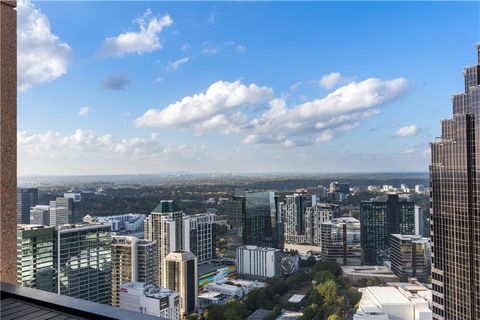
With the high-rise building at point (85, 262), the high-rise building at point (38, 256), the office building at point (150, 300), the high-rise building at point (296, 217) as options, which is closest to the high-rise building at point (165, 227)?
the high-rise building at point (85, 262)

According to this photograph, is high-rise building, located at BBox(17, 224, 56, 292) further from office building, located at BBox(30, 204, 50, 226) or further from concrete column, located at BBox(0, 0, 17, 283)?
concrete column, located at BBox(0, 0, 17, 283)

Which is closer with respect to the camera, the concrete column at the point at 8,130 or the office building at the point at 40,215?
the concrete column at the point at 8,130

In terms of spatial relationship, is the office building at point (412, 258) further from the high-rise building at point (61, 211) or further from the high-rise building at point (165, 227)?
the high-rise building at point (61, 211)

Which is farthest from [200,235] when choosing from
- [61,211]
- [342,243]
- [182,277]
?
[342,243]

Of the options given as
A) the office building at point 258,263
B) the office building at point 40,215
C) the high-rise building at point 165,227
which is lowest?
the office building at point 258,263

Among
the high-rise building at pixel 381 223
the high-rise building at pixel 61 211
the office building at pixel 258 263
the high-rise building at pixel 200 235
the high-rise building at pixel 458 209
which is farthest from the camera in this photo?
the high-rise building at pixel 381 223

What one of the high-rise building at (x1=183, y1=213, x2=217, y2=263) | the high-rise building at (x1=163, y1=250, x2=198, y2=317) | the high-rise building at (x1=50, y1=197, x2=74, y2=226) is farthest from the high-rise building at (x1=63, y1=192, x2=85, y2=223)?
the high-rise building at (x1=163, y1=250, x2=198, y2=317)

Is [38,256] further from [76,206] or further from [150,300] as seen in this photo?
[76,206]
